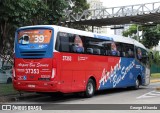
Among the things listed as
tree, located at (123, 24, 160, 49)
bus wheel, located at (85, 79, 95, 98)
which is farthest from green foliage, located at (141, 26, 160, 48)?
bus wheel, located at (85, 79, 95, 98)

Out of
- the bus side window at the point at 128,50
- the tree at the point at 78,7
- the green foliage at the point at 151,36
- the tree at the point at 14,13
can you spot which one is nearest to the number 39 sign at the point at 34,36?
the tree at the point at 14,13

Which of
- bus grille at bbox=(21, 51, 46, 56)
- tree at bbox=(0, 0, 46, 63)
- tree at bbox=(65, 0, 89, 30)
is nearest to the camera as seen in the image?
bus grille at bbox=(21, 51, 46, 56)

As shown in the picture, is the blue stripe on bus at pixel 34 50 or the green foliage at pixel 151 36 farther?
the green foliage at pixel 151 36

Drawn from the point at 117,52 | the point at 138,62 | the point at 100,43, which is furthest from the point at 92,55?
the point at 138,62

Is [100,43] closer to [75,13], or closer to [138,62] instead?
[138,62]

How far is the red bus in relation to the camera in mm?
15516

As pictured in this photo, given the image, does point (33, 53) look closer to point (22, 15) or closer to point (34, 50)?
point (34, 50)

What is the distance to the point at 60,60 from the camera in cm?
1569

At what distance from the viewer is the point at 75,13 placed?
32812 mm

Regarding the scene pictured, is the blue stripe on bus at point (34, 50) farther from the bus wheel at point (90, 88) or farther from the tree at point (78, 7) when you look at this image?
the tree at point (78, 7)

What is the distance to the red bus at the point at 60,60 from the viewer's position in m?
15.5

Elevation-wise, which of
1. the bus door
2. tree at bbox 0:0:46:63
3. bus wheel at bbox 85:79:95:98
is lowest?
bus wheel at bbox 85:79:95:98

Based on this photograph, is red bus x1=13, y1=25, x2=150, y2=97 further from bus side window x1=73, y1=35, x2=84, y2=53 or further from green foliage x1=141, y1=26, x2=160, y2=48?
green foliage x1=141, y1=26, x2=160, y2=48

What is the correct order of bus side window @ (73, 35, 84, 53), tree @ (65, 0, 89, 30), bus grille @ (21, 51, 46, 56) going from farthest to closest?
tree @ (65, 0, 89, 30)
bus side window @ (73, 35, 84, 53)
bus grille @ (21, 51, 46, 56)
